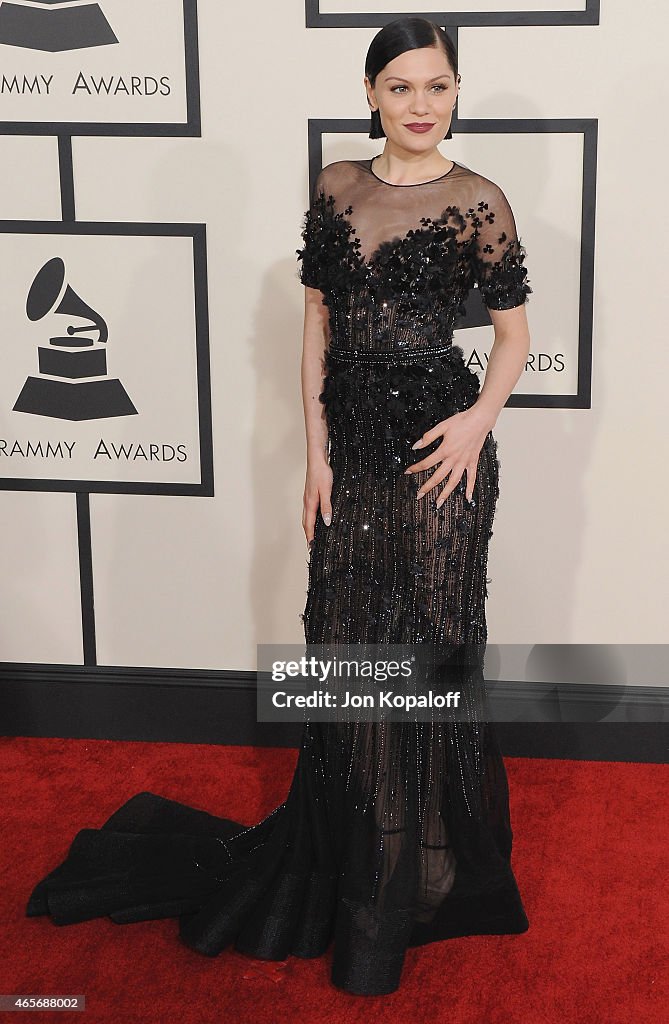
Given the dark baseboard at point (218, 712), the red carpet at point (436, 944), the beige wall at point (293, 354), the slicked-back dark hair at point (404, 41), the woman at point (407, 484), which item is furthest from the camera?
the dark baseboard at point (218, 712)

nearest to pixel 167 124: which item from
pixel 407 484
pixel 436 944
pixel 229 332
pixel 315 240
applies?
pixel 229 332

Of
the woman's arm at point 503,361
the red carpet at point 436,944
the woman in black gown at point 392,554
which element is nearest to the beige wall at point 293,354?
the red carpet at point 436,944

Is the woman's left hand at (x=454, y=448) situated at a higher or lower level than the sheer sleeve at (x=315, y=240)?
lower

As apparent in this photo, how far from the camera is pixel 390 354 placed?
2.30 meters

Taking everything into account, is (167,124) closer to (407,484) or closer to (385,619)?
(407,484)

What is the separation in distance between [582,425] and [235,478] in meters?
1.05

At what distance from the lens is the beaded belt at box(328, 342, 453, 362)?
229 centimetres

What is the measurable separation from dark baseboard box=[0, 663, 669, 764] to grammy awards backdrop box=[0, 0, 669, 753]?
11mm

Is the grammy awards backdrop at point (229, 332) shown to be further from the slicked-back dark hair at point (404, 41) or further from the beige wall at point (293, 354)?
the slicked-back dark hair at point (404, 41)

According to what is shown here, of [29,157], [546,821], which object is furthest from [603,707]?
[29,157]

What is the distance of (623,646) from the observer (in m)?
3.37

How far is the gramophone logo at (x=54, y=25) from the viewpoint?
310 cm

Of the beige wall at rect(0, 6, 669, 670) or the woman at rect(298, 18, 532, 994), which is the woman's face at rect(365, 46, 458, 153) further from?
the beige wall at rect(0, 6, 669, 670)

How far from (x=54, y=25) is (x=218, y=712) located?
2119mm
